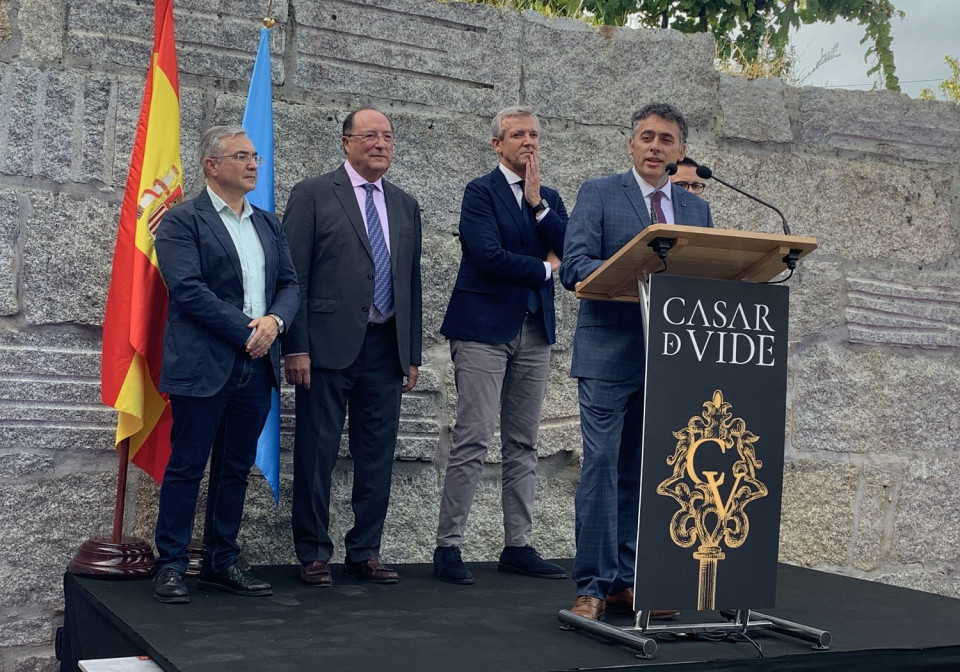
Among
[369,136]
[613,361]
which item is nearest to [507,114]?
[369,136]

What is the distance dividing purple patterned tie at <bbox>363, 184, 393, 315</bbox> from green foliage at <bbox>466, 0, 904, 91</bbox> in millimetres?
2656

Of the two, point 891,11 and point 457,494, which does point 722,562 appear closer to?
point 457,494

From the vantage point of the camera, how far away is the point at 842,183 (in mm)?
5484

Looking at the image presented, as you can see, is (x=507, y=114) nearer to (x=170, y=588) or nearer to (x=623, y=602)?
(x=623, y=602)

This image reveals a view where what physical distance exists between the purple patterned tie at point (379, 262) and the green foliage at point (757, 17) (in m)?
2.66

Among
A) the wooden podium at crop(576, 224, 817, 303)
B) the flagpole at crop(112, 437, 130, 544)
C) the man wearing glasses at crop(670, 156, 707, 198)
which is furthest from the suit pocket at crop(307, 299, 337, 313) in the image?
the man wearing glasses at crop(670, 156, 707, 198)

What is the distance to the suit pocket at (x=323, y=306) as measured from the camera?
393cm

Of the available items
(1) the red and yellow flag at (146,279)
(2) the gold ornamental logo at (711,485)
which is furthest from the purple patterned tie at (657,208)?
(1) the red and yellow flag at (146,279)

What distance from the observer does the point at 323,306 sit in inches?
155

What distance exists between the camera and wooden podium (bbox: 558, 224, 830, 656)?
279cm

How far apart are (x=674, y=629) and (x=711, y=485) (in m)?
0.39

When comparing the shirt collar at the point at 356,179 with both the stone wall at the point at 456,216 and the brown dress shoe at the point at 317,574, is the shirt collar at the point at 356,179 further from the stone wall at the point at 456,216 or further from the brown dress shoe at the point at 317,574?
the brown dress shoe at the point at 317,574

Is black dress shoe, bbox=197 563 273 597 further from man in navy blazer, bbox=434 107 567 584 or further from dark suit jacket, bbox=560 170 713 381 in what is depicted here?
dark suit jacket, bbox=560 170 713 381

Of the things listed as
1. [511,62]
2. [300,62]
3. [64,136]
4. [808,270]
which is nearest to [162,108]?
[64,136]
